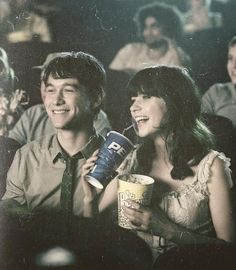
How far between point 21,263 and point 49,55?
1.05 m

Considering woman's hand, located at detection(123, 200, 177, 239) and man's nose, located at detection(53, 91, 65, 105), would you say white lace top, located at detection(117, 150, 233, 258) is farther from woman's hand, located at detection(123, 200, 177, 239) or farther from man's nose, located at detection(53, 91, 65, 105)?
man's nose, located at detection(53, 91, 65, 105)

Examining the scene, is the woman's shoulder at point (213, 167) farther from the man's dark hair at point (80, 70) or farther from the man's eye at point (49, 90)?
the man's eye at point (49, 90)

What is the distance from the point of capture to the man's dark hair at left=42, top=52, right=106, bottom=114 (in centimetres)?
199

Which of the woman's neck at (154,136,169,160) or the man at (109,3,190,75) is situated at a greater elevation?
the man at (109,3,190,75)

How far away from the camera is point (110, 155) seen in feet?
6.19

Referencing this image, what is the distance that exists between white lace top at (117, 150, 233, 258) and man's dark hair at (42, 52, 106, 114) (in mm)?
622

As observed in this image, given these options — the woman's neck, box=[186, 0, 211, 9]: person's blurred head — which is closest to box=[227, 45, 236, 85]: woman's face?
box=[186, 0, 211, 9]: person's blurred head

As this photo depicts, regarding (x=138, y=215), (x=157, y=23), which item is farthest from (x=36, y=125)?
(x=157, y=23)

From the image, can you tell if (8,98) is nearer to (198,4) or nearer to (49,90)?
(49,90)

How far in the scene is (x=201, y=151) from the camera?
1962 millimetres

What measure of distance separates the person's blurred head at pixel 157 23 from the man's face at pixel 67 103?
0.41 m

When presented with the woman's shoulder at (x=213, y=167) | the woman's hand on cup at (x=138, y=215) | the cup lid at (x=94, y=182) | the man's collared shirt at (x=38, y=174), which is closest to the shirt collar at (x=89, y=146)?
the man's collared shirt at (x=38, y=174)

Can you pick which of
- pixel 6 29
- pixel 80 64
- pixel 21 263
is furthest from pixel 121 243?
pixel 6 29

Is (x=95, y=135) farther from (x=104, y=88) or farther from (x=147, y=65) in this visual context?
(x=147, y=65)
